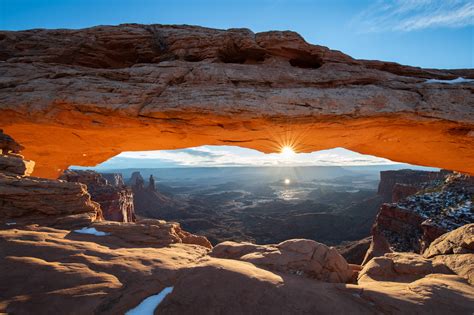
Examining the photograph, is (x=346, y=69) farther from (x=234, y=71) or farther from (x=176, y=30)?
(x=176, y=30)

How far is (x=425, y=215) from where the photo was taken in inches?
1179

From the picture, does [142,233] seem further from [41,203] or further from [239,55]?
[239,55]

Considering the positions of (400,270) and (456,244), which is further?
(456,244)

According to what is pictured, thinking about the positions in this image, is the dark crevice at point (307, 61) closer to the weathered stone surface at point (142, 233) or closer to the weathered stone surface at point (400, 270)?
the weathered stone surface at point (400, 270)

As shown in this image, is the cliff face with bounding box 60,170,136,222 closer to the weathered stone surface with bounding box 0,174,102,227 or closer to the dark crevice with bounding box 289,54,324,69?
the weathered stone surface with bounding box 0,174,102,227

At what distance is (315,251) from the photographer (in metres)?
8.40

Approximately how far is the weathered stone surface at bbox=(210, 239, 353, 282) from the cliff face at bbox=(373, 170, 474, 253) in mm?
22798

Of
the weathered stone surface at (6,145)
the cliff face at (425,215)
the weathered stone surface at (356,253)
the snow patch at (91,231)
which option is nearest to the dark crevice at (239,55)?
the snow patch at (91,231)

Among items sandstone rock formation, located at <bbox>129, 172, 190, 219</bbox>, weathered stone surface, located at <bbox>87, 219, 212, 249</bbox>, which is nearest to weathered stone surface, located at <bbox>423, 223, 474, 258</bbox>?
weathered stone surface, located at <bbox>87, 219, 212, 249</bbox>

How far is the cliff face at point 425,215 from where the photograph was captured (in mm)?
24909

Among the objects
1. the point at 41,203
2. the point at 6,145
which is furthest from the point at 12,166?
the point at 41,203

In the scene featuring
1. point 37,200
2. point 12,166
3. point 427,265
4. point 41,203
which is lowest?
point 427,265

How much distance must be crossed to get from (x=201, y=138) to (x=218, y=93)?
3342 millimetres

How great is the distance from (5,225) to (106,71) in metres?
7.07
